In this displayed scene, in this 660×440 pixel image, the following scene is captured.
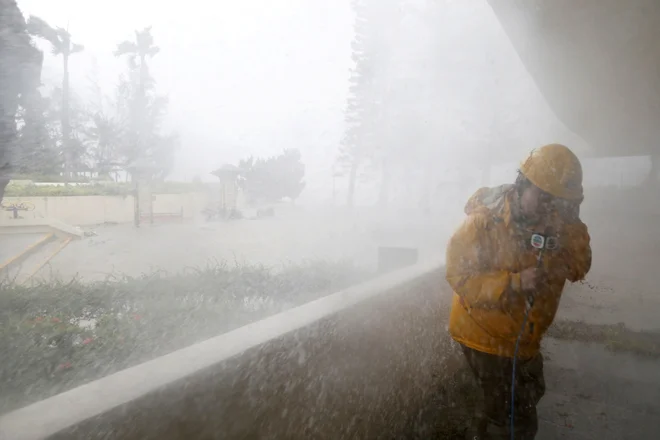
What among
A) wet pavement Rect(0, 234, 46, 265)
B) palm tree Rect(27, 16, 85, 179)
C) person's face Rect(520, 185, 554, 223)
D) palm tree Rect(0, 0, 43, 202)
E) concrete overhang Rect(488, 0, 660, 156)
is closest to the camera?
person's face Rect(520, 185, 554, 223)

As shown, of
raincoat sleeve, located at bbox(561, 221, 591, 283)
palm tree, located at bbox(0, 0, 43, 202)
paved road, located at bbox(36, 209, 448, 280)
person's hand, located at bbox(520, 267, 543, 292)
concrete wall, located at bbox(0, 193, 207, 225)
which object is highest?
palm tree, located at bbox(0, 0, 43, 202)

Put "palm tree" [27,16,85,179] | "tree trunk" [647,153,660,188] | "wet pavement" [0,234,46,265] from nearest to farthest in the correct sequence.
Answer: "palm tree" [27,16,85,179] < "wet pavement" [0,234,46,265] < "tree trunk" [647,153,660,188]

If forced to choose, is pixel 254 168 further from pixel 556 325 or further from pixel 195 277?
pixel 556 325

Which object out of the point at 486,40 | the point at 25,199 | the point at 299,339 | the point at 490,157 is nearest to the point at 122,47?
the point at 25,199

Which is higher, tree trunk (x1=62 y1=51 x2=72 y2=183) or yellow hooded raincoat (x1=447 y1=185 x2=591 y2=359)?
tree trunk (x1=62 y1=51 x2=72 y2=183)

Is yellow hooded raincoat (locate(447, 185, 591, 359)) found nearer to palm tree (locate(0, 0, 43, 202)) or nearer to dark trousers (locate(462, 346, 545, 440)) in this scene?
dark trousers (locate(462, 346, 545, 440))

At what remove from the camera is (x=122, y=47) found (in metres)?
7.75

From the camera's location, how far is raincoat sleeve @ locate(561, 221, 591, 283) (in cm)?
173

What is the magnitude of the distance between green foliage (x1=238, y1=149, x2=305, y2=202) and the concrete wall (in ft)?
17.5

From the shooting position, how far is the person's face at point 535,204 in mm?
1660

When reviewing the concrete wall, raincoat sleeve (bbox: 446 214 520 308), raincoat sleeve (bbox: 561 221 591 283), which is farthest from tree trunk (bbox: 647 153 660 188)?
raincoat sleeve (bbox: 446 214 520 308)

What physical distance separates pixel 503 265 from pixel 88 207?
6201 mm

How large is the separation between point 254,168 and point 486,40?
11.8 meters

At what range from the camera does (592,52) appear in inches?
245
